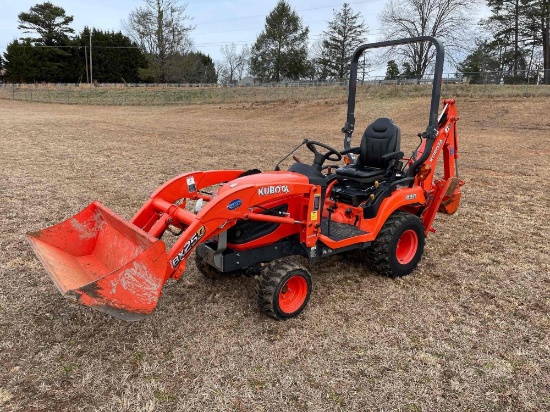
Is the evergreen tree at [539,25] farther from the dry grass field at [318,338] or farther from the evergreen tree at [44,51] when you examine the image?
the evergreen tree at [44,51]

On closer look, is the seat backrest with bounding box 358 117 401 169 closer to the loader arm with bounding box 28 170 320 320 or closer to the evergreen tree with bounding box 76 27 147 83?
the loader arm with bounding box 28 170 320 320

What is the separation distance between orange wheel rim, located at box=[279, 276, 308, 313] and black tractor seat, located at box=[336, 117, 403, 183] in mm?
1272

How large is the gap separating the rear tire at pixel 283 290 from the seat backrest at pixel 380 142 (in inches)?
64.6

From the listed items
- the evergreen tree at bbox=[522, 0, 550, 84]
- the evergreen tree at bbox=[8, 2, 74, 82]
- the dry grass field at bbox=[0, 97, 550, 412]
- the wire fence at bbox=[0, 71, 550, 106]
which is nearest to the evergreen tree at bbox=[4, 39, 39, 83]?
the evergreen tree at bbox=[8, 2, 74, 82]

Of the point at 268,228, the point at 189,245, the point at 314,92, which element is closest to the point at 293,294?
the point at 268,228

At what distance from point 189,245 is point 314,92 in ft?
97.2

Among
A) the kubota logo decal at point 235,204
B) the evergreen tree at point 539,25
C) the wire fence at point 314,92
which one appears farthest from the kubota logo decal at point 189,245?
the evergreen tree at point 539,25

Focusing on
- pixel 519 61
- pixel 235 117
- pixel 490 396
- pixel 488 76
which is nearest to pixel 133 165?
pixel 490 396

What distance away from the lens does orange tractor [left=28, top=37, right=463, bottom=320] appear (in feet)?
9.64

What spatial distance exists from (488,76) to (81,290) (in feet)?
101

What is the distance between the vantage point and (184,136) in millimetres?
15711

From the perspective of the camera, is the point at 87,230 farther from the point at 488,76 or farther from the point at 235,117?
the point at 488,76

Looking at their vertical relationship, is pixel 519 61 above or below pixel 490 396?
above

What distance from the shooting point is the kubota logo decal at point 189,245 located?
3.05 m
